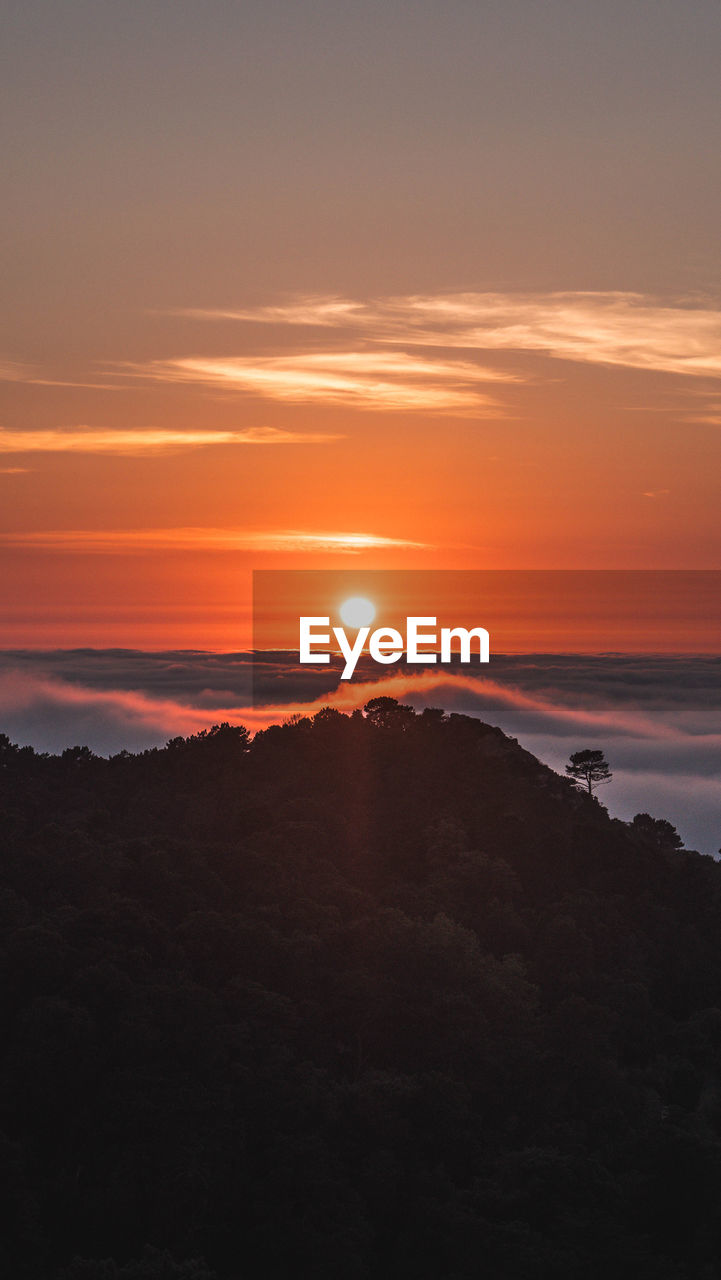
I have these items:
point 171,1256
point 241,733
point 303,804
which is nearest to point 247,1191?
point 171,1256

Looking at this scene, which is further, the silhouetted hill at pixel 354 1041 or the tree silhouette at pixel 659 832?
the tree silhouette at pixel 659 832

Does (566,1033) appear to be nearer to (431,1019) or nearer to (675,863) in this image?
(431,1019)

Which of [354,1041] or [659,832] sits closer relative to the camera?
[354,1041]

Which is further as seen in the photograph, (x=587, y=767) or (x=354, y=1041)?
(x=587, y=767)

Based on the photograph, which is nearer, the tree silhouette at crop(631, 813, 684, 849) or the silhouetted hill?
the silhouetted hill

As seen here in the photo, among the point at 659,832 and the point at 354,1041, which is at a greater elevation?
the point at 659,832

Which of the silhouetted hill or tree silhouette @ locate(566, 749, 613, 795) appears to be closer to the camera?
the silhouetted hill

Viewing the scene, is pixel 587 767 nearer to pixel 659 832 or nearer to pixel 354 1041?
pixel 659 832

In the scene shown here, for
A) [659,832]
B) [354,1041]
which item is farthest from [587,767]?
[354,1041]

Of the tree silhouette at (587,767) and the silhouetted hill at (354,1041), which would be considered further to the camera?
the tree silhouette at (587,767)
